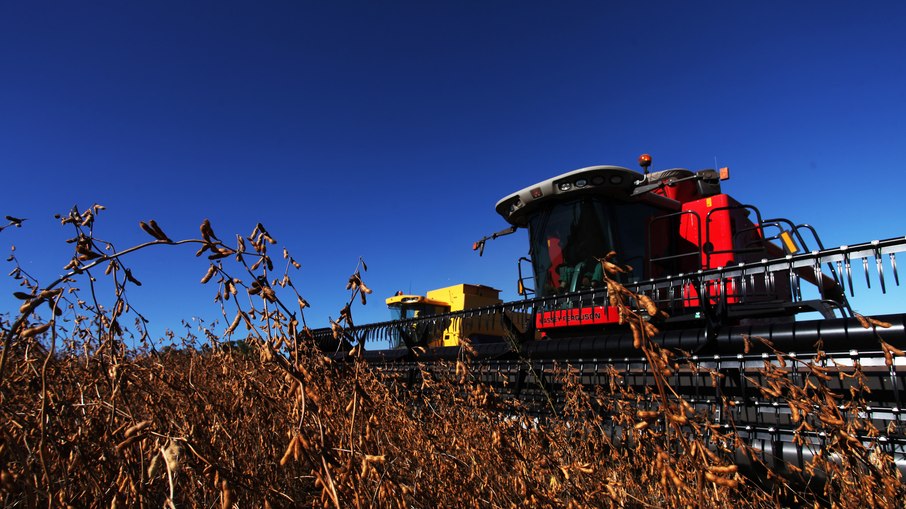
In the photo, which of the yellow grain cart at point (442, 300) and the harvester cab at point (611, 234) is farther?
the yellow grain cart at point (442, 300)

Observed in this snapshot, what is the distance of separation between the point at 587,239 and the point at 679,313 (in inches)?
53.3

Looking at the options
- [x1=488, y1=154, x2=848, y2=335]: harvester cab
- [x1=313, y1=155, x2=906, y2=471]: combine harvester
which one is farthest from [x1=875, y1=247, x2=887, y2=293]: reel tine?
[x1=488, y1=154, x2=848, y2=335]: harvester cab

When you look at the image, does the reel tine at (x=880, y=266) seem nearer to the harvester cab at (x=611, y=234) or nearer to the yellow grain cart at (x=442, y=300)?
the harvester cab at (x=611, y=234)

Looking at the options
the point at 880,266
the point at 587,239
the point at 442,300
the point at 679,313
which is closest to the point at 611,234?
the point at 587,239

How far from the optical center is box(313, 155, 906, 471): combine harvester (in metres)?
2.38

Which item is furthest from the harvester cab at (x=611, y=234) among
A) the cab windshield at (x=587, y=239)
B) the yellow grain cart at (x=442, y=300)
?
the yellow grain cart at (x=442, y=300)

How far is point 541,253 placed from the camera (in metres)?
5.85

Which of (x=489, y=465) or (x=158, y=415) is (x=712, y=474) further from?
(x=158, y=415)

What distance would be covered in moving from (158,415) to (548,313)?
4.27 m

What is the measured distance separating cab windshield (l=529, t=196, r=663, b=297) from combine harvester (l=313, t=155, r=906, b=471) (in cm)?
1

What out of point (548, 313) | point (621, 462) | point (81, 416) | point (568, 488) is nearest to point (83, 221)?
point (81, 416)

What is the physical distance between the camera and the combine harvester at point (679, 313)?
7.80 feet

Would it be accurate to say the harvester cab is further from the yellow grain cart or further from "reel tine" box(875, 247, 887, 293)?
the yellow grain cart

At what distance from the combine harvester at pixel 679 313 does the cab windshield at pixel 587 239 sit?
0.01 meters
